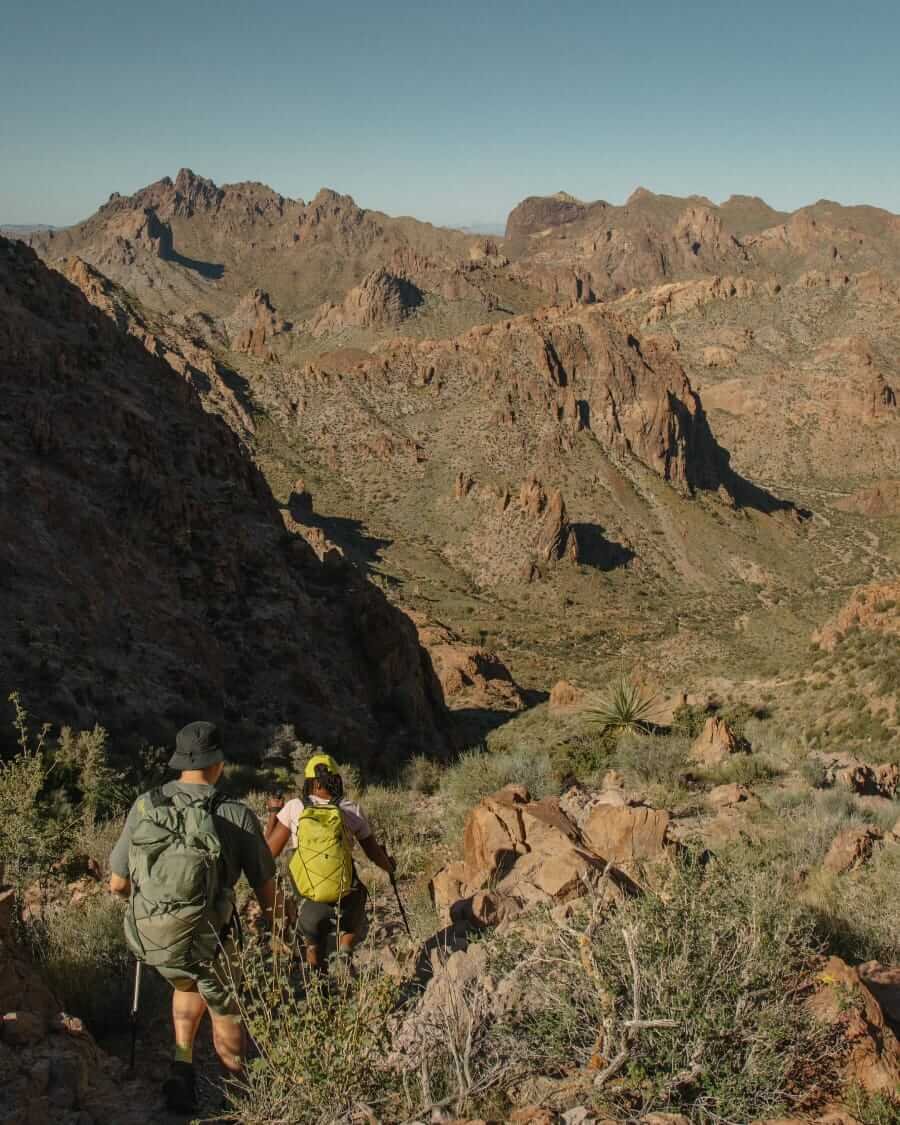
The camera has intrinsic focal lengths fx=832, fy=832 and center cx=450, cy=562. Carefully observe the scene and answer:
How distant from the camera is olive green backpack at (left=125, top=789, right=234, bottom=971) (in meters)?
3.64

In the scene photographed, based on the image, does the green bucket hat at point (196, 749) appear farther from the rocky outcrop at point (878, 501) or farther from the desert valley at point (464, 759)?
the rocky outcrop at point (878, 501)

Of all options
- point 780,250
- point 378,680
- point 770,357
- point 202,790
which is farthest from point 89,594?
point 780,250

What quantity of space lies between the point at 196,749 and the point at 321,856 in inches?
40.7

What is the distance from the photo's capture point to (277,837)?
4.64 metres

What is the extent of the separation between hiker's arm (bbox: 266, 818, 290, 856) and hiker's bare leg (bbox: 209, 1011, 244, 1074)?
97cm

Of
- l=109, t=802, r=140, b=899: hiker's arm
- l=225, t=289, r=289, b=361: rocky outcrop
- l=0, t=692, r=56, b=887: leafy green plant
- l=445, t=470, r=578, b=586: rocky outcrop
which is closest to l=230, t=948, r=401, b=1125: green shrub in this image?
l=109, t=802, r=140, b=899: hiker's arm

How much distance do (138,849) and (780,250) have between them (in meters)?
183

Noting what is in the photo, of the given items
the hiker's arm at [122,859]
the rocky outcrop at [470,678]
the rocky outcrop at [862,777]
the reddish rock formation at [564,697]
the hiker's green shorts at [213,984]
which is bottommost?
the rocky outcrop at [470,678]

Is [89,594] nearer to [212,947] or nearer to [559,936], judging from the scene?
[212,947]

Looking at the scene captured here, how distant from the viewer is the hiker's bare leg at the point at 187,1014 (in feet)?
12.3

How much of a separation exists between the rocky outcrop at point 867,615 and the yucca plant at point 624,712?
5.18 m

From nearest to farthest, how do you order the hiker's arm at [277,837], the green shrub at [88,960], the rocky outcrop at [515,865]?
the green shrub at [88,960]
the hiker's arm at [277,837]
the rocky outcrop at [515,865]

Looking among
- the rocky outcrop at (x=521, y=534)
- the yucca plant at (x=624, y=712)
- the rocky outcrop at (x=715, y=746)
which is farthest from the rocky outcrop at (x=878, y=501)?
the rocky outcrop at (x=715, y=746)

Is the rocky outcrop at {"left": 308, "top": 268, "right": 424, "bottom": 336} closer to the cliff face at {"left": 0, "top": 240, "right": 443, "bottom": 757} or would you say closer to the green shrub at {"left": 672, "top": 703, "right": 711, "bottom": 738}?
the cliff face at {"left": 0, "top": 240, "right": 443, "bottom": 757}
